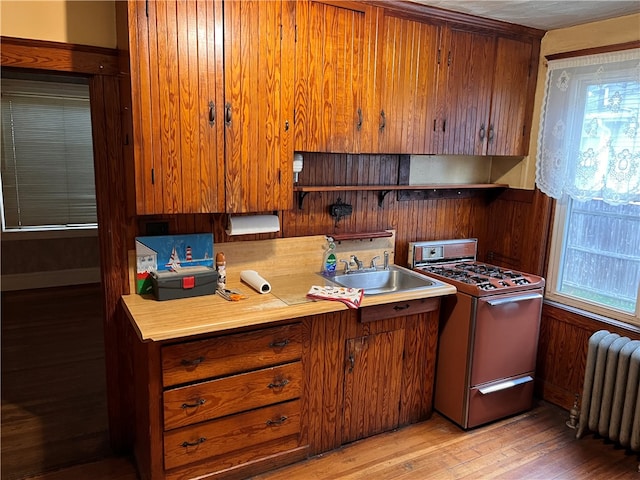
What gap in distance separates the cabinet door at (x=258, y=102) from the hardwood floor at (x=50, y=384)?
5.28ft

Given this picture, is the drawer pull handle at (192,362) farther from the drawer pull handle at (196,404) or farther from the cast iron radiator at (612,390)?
the cast iron radiator at (612,390)

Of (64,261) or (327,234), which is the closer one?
(327,234)

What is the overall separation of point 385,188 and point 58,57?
1.80 meters

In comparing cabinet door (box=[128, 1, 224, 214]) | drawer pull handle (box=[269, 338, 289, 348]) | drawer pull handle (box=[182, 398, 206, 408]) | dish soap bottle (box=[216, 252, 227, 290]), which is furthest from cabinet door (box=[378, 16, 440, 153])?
drawer pull handle (box=[182, 398, 206, 408])

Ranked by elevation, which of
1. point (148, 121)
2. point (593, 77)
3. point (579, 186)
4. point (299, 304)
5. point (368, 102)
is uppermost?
point (593, 77)

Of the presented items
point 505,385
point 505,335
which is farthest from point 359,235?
point 505,385

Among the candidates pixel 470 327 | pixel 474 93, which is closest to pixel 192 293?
pixel 470 327

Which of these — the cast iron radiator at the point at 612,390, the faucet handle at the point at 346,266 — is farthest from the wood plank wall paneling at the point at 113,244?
the cast iron radiator at the point at 612,390

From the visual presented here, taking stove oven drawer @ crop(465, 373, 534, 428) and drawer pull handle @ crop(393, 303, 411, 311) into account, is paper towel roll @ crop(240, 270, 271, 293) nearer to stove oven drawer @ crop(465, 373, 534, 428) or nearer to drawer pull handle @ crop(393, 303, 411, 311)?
drawer pull handle @ crop(393, 303, 411, 311)

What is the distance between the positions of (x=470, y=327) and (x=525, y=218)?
1.04m

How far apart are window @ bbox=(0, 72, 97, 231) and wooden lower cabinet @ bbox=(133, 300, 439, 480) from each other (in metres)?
3.79

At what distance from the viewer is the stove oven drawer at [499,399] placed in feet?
9.09

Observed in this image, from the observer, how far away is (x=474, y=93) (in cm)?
290

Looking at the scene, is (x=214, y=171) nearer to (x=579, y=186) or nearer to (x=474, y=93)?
(x=474, y=93)
